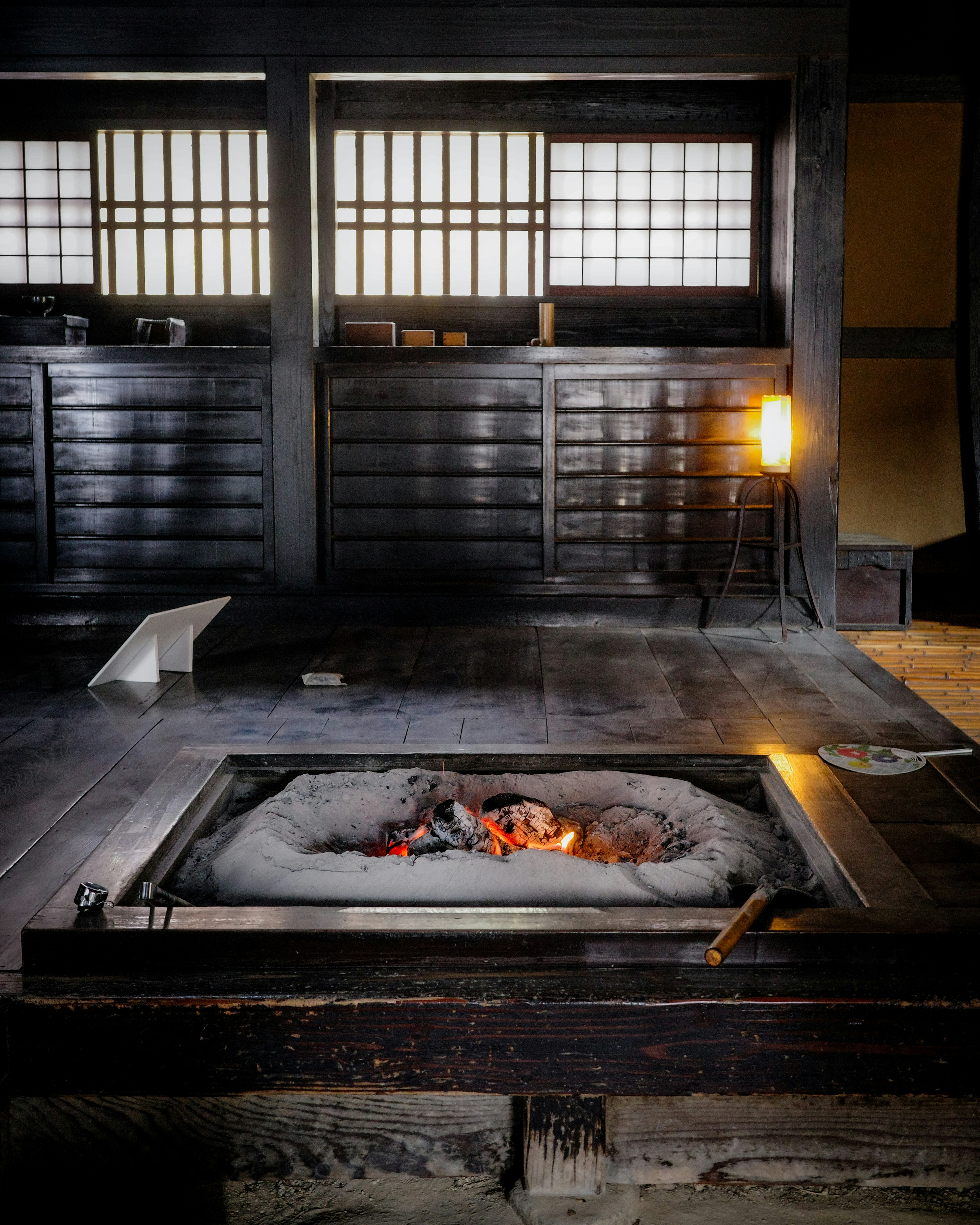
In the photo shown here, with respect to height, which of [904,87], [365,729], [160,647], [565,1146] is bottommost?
[565,1146]

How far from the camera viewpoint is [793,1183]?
5.40ft

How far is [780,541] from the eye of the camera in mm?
5113

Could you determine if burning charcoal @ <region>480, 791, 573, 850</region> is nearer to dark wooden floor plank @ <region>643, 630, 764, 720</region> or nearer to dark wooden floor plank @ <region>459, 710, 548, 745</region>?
dark wooden floor plank @ <region>459, 710, 548, 745</region>

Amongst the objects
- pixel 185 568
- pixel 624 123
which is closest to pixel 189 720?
pixel 185 568

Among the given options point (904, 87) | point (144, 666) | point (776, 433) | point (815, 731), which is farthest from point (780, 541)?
point (904, 87)

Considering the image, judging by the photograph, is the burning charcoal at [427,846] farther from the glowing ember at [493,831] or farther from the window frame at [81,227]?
the window frame at [81,227]

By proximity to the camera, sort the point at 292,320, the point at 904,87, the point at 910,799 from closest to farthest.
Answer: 1. the point at 910,799
2. the point at 292,320
3. the point at 904,87

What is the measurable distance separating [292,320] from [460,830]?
3612 millimetres

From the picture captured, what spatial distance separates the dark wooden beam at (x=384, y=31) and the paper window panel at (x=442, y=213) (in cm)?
97

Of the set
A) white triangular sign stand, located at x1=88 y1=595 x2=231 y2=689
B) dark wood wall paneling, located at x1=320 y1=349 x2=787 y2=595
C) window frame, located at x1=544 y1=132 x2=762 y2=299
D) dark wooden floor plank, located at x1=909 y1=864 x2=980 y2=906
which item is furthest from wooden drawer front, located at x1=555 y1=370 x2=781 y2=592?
dark wooden floor plank, located at x1=909 y1=864 x2=980 y2=906

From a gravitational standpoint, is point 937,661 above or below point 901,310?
below

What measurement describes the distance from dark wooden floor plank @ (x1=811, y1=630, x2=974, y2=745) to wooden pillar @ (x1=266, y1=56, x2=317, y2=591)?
2447mm

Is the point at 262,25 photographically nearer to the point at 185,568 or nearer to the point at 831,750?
the point at 185,568

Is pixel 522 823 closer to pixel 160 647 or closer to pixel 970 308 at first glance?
pixel 160 647
